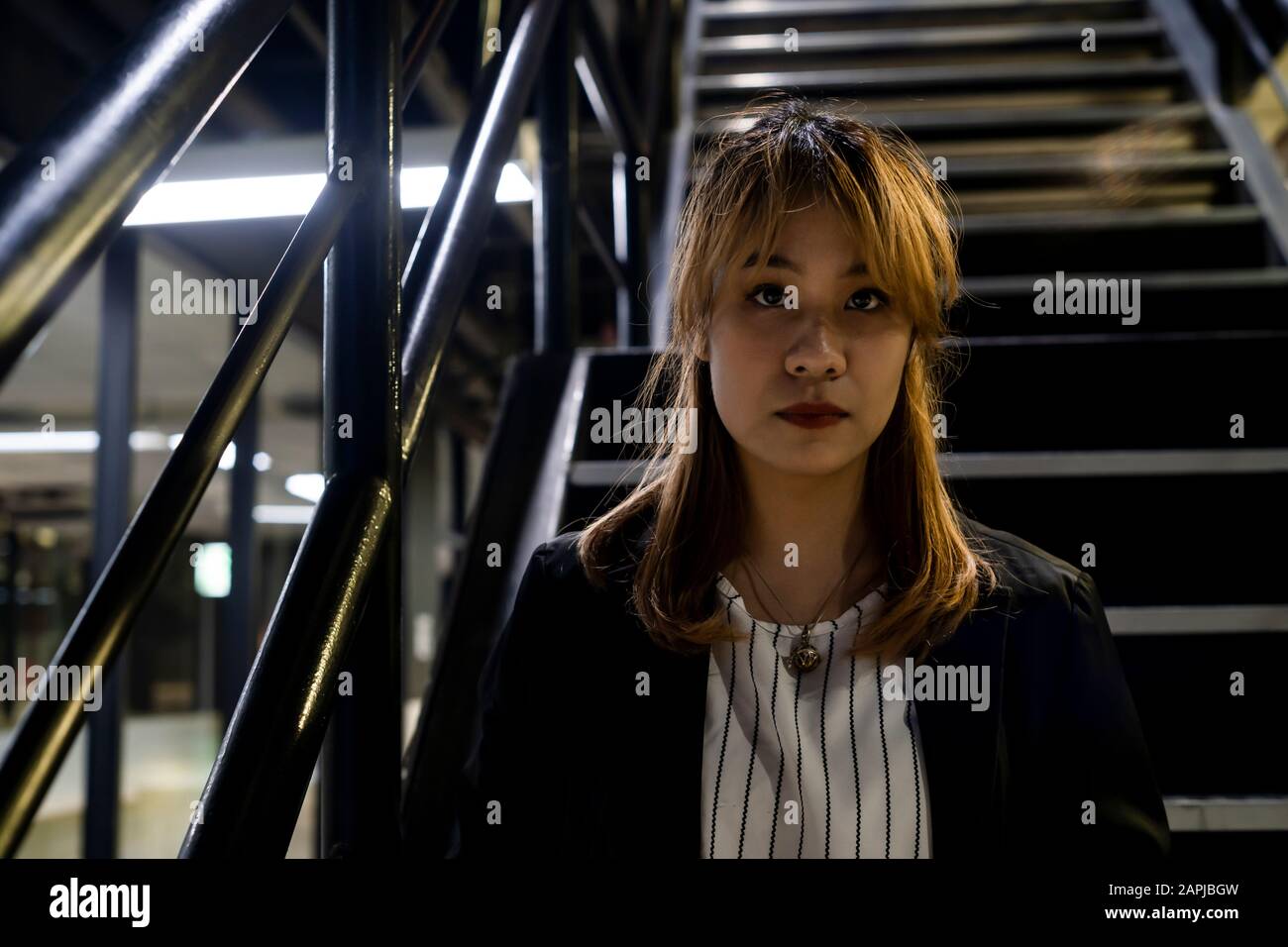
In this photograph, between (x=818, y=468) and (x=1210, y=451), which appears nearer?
(x=818, y=468)

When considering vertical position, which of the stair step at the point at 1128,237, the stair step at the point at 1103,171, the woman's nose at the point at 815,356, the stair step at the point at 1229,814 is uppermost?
the stair step at the point at 1103,171

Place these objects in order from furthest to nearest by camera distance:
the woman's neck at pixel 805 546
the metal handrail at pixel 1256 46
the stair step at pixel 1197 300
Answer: the metal handrail at pixel 1256 46 < the stair step at pixel 1197 300 < the woman's neck at pixel 805 546

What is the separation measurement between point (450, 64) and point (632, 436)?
6.74 feet

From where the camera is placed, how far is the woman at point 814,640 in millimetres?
872

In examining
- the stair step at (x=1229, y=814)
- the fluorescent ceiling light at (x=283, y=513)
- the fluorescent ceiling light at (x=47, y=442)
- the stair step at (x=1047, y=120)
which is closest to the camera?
the stair step at (x=1229, y=814)

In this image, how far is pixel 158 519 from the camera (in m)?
0.72

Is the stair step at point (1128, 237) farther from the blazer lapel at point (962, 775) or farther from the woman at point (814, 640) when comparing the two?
the blazer lapel at point (962, 775)

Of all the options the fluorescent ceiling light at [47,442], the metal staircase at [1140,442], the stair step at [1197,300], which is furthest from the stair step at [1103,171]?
A: the fluorescent ceiling light at [47,442]

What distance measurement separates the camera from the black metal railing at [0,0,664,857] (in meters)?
0.60

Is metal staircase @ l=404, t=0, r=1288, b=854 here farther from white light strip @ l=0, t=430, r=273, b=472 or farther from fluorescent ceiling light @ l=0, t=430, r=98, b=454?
fluorescent ceiling light @ l=0, t=430, r=98, b=454

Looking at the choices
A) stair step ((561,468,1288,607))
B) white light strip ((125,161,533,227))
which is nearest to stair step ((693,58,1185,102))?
white light strip ((125,161,533,227))

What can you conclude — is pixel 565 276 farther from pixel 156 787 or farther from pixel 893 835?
pixel 156 787

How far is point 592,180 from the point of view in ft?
15.5
